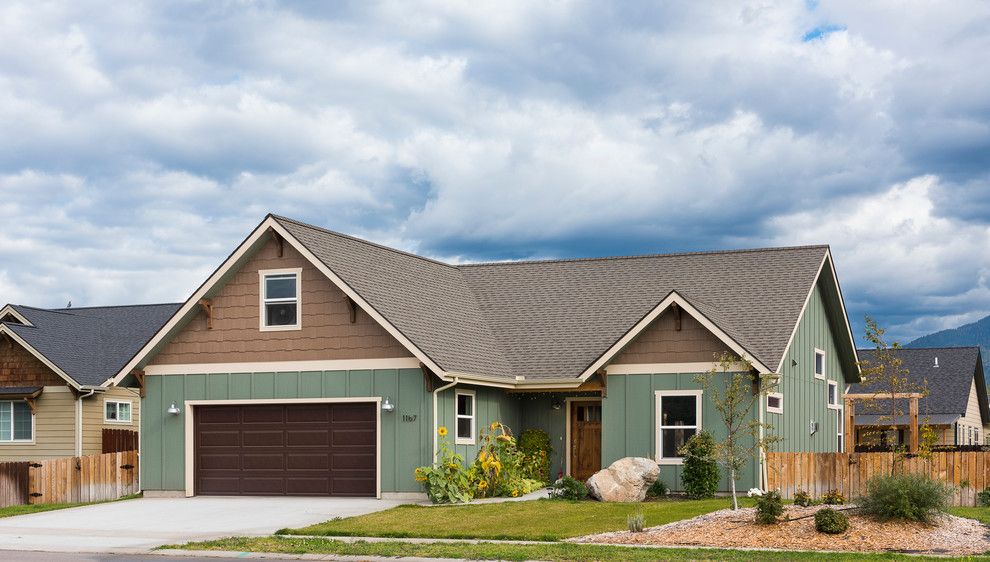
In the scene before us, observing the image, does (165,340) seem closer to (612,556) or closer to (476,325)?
(476,325)

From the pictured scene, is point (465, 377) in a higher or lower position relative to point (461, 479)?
higher

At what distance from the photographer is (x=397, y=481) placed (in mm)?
27828

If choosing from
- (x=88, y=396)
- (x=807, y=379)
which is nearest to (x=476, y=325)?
(x=807, y=379)

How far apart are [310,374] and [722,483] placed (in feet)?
33.0

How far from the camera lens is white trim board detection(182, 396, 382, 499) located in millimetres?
28047

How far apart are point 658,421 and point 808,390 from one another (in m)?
6.11

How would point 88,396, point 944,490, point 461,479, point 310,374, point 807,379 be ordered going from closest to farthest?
point 944,490
point 461,479
point 310,374
point 807,379
point 88,396

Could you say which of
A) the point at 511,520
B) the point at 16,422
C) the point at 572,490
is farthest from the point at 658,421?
the point at 16,422

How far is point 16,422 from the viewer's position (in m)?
38.3

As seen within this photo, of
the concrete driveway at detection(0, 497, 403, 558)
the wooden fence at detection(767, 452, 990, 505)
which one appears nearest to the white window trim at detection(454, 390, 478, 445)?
the concrete driveway at detection(0, 497, 403, 558)

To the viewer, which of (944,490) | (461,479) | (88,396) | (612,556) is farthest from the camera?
(88,396)

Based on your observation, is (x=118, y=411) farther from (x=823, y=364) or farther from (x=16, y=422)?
(x=823, y=364)

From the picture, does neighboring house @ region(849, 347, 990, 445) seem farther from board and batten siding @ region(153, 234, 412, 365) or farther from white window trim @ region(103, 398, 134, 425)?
white window trim @ region(103, 398, 134, 425)

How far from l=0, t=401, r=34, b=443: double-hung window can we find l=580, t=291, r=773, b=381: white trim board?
64.2 feet
